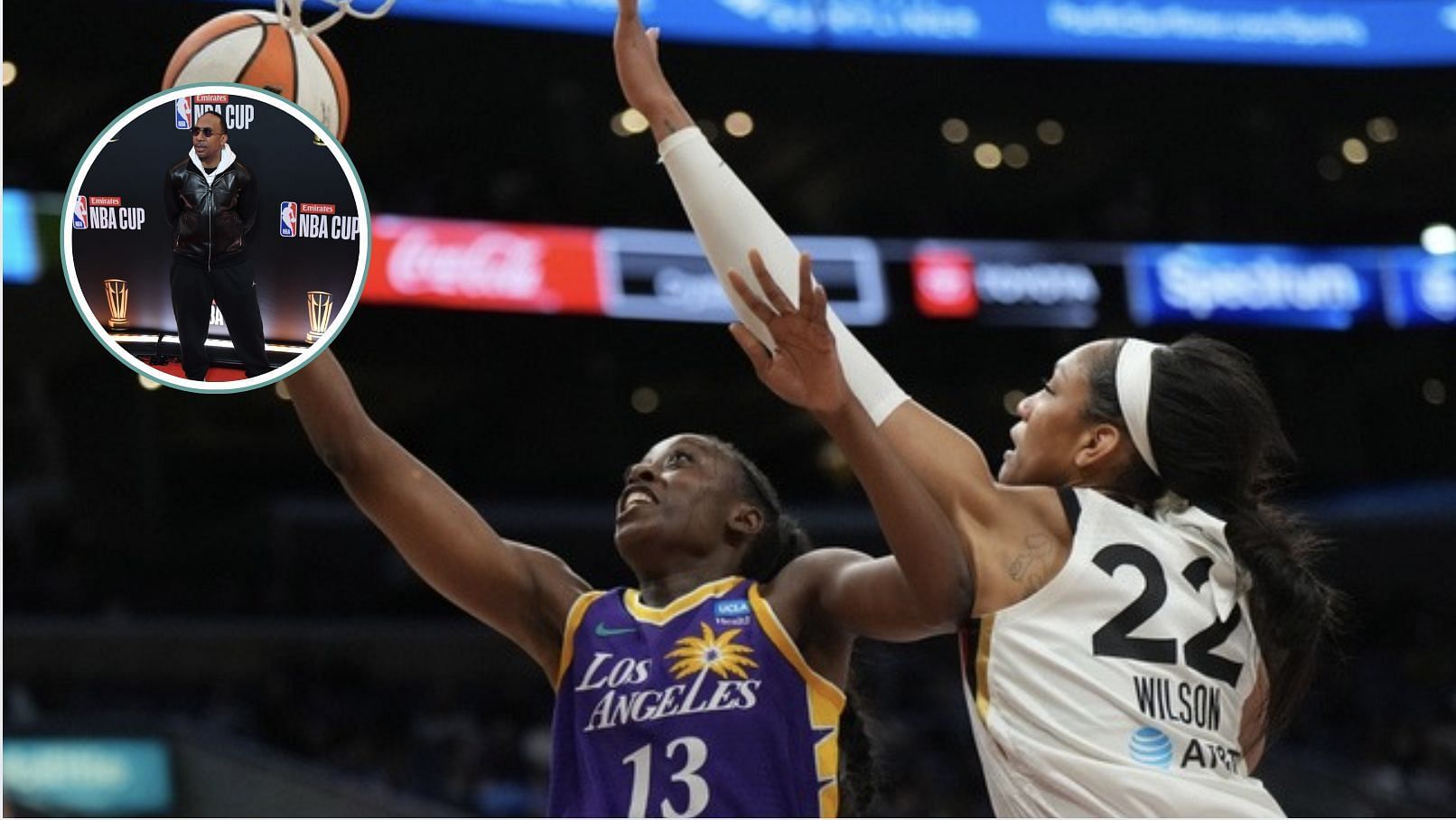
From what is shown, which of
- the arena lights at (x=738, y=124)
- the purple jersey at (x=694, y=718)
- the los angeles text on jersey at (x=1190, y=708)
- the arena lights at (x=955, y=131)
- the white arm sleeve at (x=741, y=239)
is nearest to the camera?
the los angeles text on jersey at (x=1190, y=708)

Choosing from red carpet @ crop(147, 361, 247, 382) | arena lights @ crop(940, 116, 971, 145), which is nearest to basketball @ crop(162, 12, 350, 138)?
red carpet @ crop(147, 361, 247, 382)

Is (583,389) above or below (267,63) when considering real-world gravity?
above

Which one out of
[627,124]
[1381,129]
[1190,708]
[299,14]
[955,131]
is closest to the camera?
[1190,708]

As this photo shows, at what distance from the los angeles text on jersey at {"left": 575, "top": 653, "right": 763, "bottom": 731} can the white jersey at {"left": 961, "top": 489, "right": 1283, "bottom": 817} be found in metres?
0.58

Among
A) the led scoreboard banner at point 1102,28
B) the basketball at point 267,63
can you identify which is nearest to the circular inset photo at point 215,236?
the basketball at point 267,63

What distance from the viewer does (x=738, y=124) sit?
60.3 feet

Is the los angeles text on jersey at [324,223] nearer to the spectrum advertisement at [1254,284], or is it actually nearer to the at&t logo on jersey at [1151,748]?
the at&t logo on jersey at [1151,748]

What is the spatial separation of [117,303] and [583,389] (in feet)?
60.0

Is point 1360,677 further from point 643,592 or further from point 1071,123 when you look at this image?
point 643,592

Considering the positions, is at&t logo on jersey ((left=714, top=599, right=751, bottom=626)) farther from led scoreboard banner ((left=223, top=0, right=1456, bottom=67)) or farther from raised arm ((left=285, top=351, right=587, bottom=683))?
led scoreboard banner ((left=223, top=0, right=1456, bottom=67))

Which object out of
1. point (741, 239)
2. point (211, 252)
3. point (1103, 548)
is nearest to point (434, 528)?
point (211, 252)

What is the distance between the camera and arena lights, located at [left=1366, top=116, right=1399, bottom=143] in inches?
745

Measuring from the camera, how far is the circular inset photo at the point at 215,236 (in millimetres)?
3139

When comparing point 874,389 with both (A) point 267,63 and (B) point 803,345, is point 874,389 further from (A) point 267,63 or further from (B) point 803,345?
(A) point 267,63
